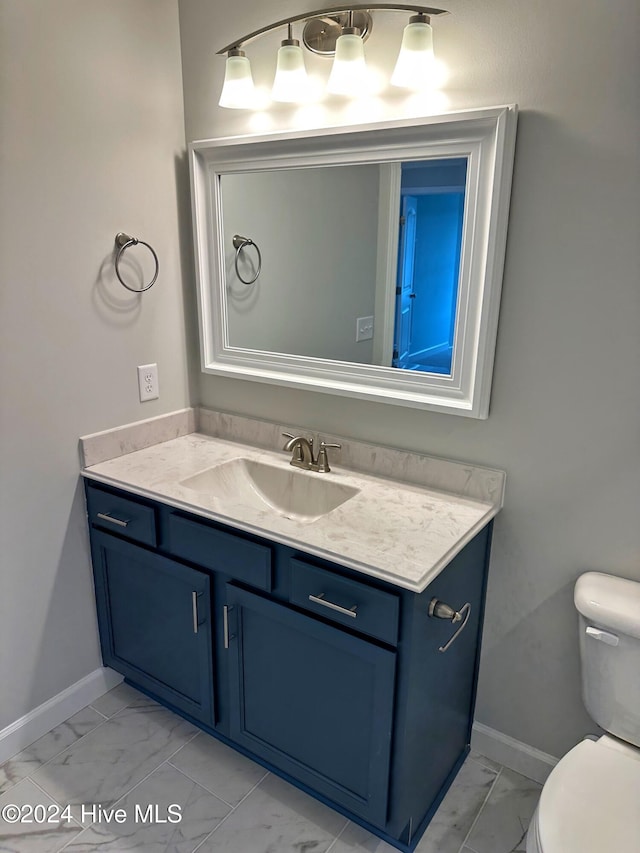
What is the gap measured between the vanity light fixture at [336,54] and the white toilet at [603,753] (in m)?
1.33

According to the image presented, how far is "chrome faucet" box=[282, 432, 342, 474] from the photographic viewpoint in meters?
1.82

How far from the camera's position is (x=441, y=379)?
1642 mm

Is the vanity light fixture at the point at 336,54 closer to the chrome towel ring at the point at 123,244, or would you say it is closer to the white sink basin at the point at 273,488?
the chrome towel ring at the point at 123,244

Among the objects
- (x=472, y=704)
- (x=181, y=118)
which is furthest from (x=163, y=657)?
(x=181, y=118)

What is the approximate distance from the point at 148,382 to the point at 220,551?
73 centimetres

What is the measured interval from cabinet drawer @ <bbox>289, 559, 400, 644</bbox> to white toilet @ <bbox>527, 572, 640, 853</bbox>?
449mm

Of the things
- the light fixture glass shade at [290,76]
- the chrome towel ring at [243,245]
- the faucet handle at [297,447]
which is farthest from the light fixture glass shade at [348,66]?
the faucet handle at [297,447]

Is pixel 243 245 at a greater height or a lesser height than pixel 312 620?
greater

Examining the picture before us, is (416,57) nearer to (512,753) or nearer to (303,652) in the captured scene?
(303,652)

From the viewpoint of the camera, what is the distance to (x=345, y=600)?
→ 53.8 inches

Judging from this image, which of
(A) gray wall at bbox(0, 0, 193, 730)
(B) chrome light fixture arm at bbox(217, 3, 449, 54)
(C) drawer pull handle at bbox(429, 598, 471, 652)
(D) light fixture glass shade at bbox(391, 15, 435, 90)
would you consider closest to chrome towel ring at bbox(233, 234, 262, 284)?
(A) gray wall at bbox(0, 0, 193, 730)

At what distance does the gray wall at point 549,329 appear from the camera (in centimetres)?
131

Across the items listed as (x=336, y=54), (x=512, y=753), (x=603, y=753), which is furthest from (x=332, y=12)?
(x=512, y=753)

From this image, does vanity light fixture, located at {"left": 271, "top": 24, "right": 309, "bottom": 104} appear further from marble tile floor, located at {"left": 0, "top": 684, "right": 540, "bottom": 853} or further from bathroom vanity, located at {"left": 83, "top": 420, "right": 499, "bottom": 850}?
marble tile floor, located at {"left": 0, "top": 684, "right": 540, "bottom": 853}
